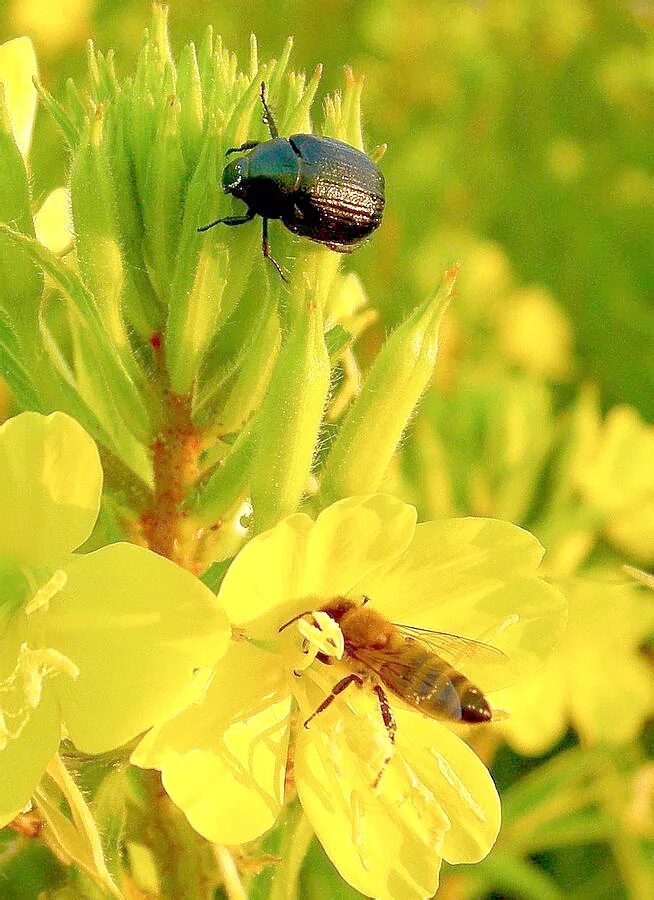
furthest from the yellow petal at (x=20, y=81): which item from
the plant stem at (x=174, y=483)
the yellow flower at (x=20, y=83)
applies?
the plant stem at (x=174, y=483)

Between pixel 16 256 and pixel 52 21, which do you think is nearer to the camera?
pixel 16 256

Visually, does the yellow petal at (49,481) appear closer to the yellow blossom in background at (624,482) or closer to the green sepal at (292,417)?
the green sepal at (292,417)

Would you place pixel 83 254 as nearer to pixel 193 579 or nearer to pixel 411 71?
pixel 193 579

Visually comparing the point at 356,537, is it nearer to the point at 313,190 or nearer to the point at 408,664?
the point at 408,664

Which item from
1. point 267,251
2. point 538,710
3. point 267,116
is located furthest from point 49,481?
point 538,710

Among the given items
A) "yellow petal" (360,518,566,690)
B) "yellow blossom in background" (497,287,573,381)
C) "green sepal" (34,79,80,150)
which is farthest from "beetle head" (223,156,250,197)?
"yellow blossom in background" (497,287,573,381)

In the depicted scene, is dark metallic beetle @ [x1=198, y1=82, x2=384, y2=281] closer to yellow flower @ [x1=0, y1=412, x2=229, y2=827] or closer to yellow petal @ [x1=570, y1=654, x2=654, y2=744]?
yellow flower @ [x1=0, y1=412, x2=229, y2=827]

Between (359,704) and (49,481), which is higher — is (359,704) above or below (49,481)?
below
